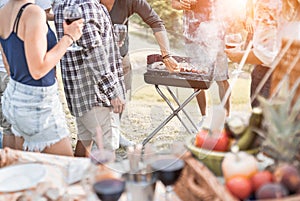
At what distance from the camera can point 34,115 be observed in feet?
6.70

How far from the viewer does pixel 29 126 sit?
2.05 meters

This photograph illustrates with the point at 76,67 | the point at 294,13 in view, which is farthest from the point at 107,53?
the point at 294,13

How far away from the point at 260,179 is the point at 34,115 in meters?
1.16

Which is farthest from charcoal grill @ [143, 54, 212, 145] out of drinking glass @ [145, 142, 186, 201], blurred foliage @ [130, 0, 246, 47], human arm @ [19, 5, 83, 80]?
drinking glass @ [145, 142, 186, 201]

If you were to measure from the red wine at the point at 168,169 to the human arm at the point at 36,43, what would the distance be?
32.3 inches

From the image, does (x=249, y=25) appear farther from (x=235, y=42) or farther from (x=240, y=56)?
(x=240, y=56)

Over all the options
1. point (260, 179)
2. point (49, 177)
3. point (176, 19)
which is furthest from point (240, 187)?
point (176, 19)

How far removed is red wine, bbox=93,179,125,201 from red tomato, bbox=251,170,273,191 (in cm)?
35

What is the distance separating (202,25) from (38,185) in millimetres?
2158

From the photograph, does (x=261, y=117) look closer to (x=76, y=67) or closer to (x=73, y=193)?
(x=73, y=193)

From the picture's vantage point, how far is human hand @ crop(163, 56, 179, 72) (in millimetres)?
2875

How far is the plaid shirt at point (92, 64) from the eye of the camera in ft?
7.50

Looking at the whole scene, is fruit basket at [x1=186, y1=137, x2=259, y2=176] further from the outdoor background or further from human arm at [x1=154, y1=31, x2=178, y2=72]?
human arm at [x1=154, y1=31, x2=178, y2=72]

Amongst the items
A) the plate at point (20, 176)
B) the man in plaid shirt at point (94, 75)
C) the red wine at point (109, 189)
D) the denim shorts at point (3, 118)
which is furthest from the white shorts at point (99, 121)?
the red wine at point (109, 189)
